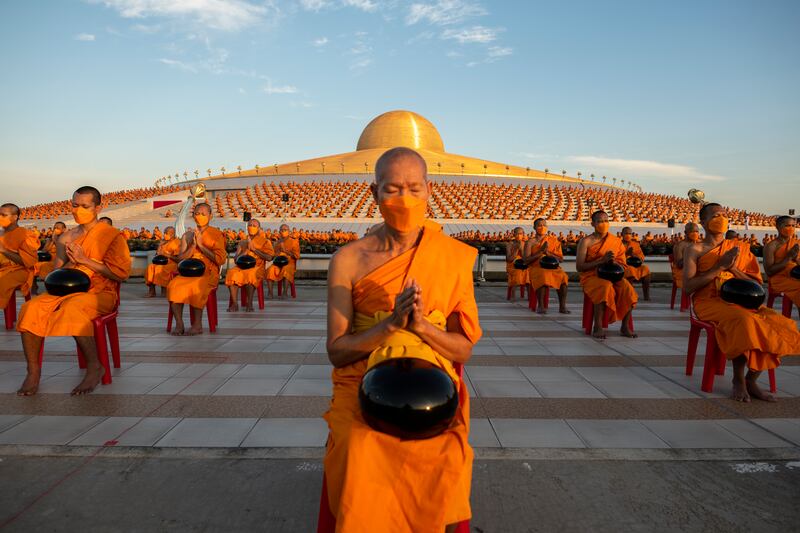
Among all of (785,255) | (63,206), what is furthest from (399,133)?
(785,255)

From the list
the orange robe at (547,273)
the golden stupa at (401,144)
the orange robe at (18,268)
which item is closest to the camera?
the orange robe at (18,268)

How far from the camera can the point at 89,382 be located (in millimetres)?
4586

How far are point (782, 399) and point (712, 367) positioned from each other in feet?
1.98

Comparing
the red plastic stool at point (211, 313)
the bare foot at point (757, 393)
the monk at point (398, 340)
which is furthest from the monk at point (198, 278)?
the bare foot at point (757, 393)

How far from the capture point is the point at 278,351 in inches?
247

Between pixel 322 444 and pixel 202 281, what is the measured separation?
4554mm

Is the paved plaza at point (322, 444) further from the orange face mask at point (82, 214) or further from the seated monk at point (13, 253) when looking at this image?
the seated monk at point (13, 253)

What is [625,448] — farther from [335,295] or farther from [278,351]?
[278,351]

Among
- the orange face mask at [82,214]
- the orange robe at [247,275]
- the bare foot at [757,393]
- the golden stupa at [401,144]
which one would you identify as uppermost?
the golden stupa at [401,144]

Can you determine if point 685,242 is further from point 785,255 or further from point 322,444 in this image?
point 322,444

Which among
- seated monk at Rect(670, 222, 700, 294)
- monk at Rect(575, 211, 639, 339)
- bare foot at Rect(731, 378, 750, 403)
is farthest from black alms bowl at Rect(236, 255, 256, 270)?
seated monk at Rect(670, 222, 700, 294)

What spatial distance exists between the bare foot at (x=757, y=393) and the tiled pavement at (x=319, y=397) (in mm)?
130

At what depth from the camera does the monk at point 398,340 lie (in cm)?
181

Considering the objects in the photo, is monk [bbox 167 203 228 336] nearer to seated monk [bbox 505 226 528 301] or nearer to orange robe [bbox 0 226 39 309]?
orange robe [bbox 0 226 39 309]
